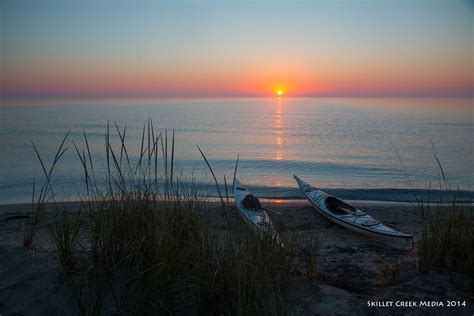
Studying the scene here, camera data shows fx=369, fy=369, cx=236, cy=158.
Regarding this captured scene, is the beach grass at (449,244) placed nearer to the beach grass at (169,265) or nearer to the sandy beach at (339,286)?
the sandy beach at (339,286)

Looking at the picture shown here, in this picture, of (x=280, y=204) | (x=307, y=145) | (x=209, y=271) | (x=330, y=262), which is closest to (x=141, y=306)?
(x=209, y=271)

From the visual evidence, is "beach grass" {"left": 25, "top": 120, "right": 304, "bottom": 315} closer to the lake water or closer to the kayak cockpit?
the lake water

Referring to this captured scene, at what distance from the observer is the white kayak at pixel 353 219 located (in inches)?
242

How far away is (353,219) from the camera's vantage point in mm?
7516

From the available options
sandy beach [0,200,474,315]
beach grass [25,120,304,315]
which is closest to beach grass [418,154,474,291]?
sandy beach [0,200,474,315]

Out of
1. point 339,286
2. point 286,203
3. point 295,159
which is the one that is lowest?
point 286,203

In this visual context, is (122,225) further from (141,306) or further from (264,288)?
(264,288)

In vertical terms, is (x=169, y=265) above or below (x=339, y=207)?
above

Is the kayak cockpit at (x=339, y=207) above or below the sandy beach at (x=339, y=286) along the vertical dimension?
below

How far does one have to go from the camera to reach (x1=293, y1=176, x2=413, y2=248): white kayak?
614cm

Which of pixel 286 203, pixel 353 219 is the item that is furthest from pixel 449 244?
pixel 286 203

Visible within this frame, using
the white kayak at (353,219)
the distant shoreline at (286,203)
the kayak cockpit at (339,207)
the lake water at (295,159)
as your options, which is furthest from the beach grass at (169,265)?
the distant shoreline at (286,203)

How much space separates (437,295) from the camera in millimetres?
3785

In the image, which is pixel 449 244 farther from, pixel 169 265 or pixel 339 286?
pixel 169 265
